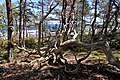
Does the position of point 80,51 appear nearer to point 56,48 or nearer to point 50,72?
point 56,48

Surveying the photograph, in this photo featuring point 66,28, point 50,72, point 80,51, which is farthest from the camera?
point 80,51

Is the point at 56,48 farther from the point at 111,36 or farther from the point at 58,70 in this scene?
the point at 111,36

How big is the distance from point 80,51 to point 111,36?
153 inches

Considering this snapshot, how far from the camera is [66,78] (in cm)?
545

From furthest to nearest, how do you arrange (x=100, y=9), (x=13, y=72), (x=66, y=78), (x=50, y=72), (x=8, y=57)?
(x=100, y=9) < (x=8, y=57) < (x=13, y=72) < (x=50, y=72) < (x=66, y=78)

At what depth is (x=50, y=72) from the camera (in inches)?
232

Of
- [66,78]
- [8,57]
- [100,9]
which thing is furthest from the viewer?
[100,9]

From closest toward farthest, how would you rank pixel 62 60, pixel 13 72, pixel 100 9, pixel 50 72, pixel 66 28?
pixel 50 72 < pixel 13 72 < pixel 62 60 < pixel 66 28 < pixel 100 9

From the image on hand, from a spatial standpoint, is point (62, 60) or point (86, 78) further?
point (62, 60)

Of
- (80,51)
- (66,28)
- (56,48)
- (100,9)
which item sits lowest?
(80,51)

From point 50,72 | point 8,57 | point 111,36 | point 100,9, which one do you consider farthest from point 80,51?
point 100,9

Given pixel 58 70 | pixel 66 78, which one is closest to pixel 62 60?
pixel 58 70

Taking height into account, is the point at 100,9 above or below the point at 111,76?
above

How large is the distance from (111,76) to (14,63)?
425 centimetres
